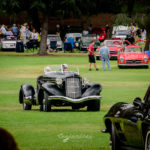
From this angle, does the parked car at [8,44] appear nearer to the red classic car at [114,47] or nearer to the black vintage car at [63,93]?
the red classic car at [114,47]

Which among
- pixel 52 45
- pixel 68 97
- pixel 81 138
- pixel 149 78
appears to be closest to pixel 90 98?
pixel 68 97

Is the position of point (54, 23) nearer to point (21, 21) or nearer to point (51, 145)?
point (21, 21)

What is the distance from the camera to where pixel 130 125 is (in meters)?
8.81

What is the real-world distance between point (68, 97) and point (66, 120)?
2.19 meters

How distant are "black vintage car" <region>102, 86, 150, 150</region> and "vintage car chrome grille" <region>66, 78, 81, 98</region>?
→ 8353mm

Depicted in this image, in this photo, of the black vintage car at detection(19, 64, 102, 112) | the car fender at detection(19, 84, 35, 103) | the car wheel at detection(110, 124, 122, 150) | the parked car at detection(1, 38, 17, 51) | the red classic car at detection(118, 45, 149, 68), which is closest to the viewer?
the car wheel at detection(110, 124, 122, 150)

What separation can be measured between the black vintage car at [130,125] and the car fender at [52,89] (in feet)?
26.6

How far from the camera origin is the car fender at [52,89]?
18.1m

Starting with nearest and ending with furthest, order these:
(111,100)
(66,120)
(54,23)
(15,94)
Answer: (66,120)
(111,100)
(15,94)
(54,23)

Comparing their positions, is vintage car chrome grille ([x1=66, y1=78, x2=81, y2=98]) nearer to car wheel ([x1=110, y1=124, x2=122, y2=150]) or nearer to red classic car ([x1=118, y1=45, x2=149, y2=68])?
car wheel ([x1=110, y1=124, x2=122, y2=150])

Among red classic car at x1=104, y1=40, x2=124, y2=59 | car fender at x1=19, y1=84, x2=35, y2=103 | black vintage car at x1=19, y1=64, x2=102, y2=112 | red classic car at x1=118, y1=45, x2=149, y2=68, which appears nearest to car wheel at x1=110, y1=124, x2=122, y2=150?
black vintage car at x1=19, y1=64, x2=102, y2=112

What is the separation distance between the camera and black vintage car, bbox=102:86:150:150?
27.3 feet

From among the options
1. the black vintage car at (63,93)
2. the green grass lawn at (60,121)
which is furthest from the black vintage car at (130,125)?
the black vintage car at (63,93)

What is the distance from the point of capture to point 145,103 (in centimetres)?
888
